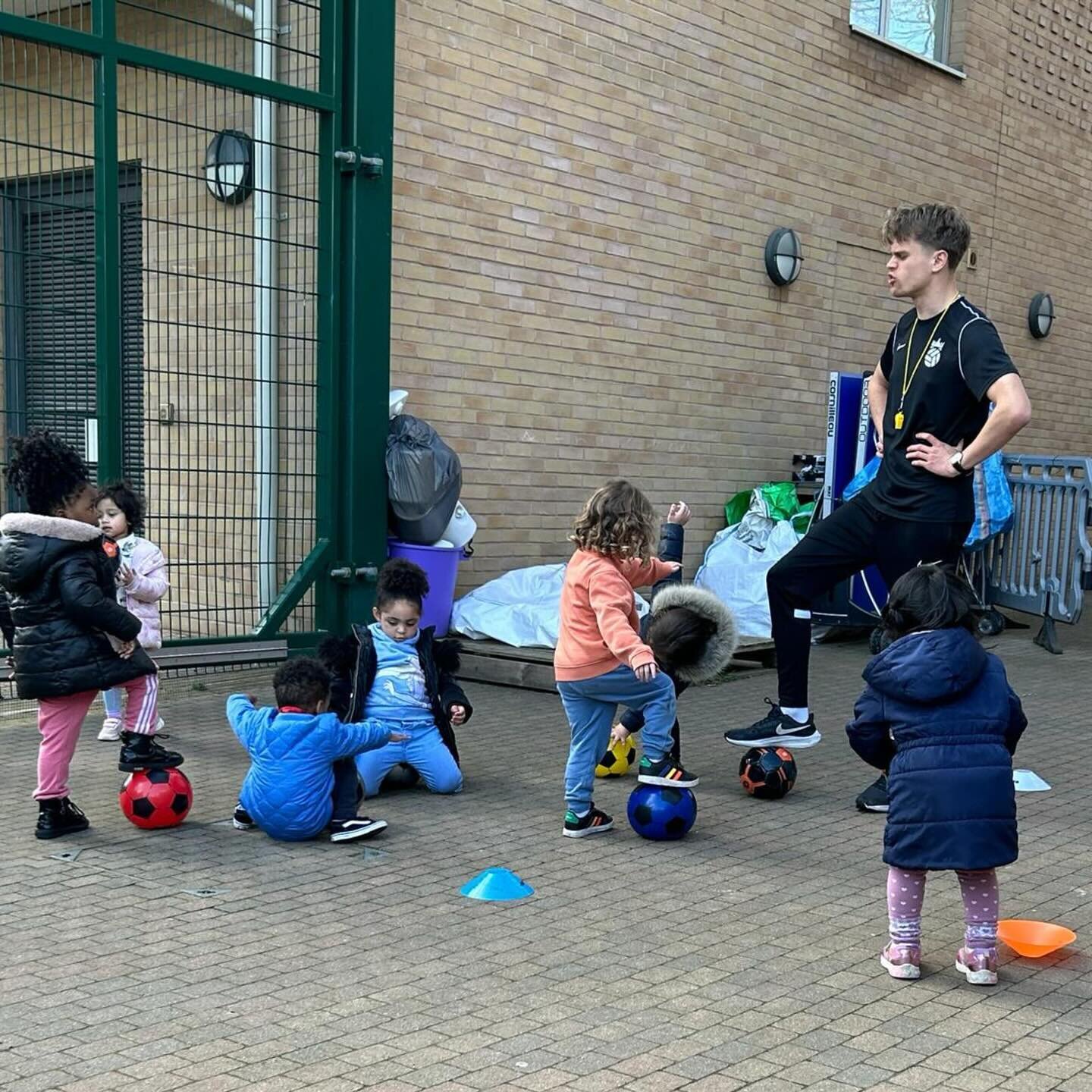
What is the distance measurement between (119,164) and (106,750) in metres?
3.52

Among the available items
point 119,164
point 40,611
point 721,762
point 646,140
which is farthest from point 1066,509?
point 40,611

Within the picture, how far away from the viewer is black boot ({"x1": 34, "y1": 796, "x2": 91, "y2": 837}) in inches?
216

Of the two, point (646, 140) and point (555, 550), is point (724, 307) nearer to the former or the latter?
point (646, 140)

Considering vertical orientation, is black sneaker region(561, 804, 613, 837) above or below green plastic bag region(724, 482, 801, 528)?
below

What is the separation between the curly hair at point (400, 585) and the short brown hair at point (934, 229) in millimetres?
2486

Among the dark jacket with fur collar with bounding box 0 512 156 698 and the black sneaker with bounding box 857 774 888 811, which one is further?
the black sneaker with bounding box 857 774 888 811

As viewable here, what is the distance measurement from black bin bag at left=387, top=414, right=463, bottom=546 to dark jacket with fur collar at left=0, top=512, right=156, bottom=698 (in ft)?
12.2

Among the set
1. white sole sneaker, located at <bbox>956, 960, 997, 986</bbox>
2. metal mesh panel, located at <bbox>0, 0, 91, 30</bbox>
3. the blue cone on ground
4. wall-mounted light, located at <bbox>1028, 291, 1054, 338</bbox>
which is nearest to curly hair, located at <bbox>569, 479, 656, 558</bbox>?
the blue cone on ground

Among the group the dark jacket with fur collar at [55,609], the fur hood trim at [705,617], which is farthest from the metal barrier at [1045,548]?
A: the dark jacket with fur collar at [55,609]

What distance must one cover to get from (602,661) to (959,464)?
160 cm

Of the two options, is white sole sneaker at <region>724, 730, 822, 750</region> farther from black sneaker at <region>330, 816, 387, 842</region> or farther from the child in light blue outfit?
black sneaker at <region>330, 816, 387, 842</region>

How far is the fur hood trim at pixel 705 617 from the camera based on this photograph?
20.1 ft

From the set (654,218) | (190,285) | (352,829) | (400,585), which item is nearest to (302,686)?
(352,829)

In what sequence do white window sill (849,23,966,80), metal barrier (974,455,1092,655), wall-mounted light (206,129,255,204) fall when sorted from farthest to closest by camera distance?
1. white window sill (849,23,966,80)
2. metal barrier (974,455,1092,655)
3. wall-mounted light (206,129,255,204)
